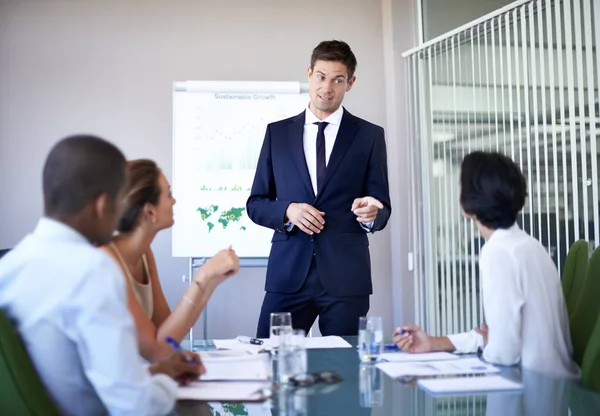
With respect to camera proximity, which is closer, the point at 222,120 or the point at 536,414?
the point at 536,414

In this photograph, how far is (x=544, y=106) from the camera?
369 cm

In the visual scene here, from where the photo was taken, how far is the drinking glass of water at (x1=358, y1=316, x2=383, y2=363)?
2.00 meters

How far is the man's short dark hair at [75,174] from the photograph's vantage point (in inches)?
49.6

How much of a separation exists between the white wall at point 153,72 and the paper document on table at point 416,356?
3.03 metres

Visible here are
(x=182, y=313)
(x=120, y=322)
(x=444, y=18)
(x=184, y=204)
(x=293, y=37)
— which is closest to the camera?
(x=120, y=322)

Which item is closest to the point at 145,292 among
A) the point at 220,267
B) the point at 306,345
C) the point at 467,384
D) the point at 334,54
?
the point at 220,267

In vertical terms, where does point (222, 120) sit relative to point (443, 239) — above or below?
above

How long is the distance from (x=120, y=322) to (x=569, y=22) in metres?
3.06

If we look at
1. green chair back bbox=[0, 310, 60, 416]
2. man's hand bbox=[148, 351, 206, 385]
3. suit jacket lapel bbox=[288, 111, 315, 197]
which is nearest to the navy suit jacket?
suit jacket lapel bbox=[288, 111, 315, 197]

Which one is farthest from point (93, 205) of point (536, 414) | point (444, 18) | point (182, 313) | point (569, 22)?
point (444, 18)

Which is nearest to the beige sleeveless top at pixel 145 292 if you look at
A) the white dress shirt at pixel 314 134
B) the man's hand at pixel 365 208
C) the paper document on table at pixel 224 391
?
the paper document on table at pixel 224 391

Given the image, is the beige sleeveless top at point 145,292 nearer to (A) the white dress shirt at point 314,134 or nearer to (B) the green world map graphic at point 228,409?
(B) the green world map graphic at point 228,409

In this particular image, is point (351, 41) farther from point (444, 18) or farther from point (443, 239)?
point (443, 239)

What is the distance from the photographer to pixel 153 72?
199 inches
